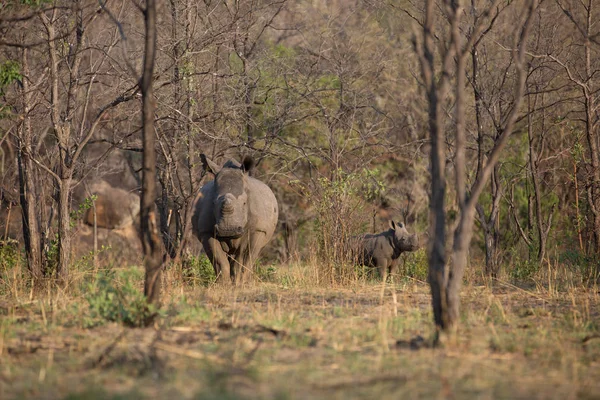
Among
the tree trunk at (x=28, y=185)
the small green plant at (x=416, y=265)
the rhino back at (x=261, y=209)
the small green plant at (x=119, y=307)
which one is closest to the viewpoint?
the small green plant at (x=119, y=307)

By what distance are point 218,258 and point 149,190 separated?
4.42 meters

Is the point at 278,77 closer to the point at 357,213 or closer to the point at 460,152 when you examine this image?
the point at 357,213

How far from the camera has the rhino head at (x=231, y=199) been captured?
1061 centimetres

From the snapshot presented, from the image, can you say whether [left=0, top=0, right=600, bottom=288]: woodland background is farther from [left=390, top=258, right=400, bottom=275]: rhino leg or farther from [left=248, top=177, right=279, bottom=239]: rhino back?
[left=390, top=258, right=400, bottom=275]: rhino leg

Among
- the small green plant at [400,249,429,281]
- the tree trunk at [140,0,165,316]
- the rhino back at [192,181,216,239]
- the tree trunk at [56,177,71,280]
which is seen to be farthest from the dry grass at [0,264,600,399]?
the small green plant at [400,249,429,281]

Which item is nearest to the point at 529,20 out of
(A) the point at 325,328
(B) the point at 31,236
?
(A) the point at 325,328

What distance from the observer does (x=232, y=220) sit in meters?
10.6

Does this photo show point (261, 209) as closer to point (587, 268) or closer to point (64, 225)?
point (64, 225)

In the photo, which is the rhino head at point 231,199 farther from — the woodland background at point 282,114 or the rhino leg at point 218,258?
the woodland background at point 282,114

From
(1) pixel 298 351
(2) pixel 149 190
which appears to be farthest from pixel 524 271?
(2) pixel 149 190

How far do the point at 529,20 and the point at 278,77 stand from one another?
9262mm

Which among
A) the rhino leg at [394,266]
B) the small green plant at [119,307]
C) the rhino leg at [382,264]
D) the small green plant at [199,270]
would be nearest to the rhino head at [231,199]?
the small green plant at [199,270]

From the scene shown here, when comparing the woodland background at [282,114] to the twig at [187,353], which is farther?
the woodland background at [282,114]

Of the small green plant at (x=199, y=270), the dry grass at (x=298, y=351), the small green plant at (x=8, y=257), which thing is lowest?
the dry grass at (x=298, y=351)
